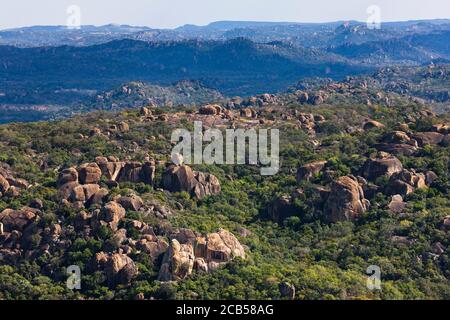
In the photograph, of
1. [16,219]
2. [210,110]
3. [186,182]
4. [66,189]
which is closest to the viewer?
[16,219]

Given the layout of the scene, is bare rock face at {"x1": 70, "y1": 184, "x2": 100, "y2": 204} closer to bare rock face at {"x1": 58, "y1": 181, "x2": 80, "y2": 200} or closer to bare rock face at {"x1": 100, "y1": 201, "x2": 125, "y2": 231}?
bare rock face at {"x1": 58, "y1": 181, "x2": 80, "y2": 200}

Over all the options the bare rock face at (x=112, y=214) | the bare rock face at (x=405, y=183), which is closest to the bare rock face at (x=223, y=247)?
the bare rock face at (x=112, y=214)

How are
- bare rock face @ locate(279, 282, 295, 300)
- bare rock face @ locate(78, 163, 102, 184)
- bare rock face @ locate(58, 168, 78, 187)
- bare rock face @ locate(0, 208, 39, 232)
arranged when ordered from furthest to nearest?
bare rock face @ locate(78, 163, 102, 184) < bare rock face @ locate(58, 168, 78, 187) < bare rock face @ locate(0, 208, 39, 232) < bare rock face @ locate(279, 282, 295, 300)

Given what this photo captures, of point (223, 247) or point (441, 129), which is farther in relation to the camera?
point (441, 129)

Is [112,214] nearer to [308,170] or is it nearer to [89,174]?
[89,174]

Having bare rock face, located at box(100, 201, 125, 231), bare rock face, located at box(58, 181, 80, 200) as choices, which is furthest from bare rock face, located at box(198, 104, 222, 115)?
bare rock face, located at box(100, 201, 125, 231)

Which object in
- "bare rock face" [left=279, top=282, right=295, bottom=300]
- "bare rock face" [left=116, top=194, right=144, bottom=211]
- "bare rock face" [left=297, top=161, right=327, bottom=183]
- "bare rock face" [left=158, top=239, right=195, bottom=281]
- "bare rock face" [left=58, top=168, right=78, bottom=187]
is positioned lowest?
"bare rock face" [left=279, top=282, right=295, bottom=300]

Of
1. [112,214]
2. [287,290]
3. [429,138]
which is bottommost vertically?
[287,290]

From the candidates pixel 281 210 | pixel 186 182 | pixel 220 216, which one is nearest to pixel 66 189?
pixel 186 182
